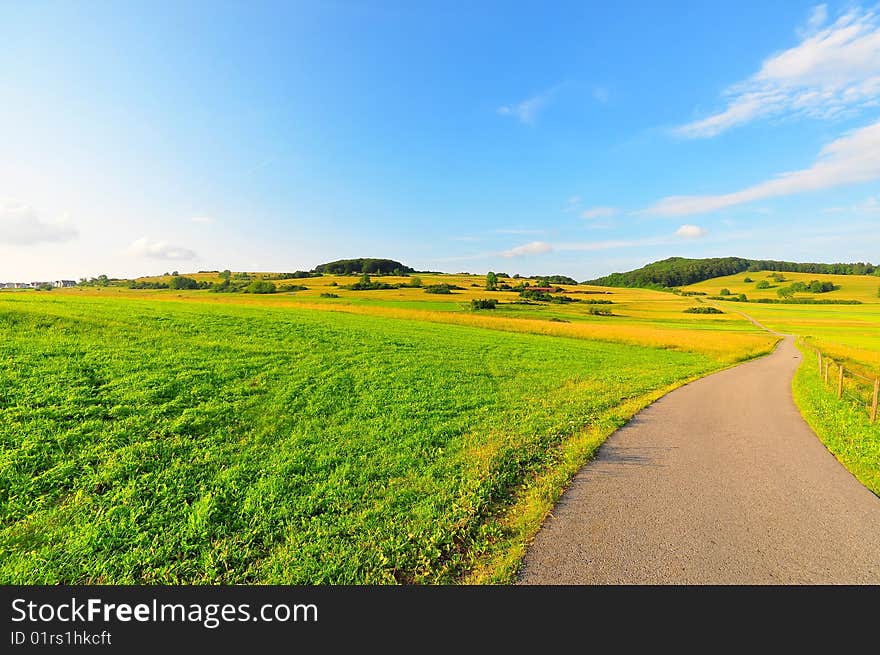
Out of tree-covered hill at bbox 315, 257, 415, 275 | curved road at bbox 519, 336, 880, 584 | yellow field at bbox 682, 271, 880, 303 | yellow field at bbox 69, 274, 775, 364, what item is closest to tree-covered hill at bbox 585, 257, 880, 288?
yellow field at bbox 682, 271, 880, 303

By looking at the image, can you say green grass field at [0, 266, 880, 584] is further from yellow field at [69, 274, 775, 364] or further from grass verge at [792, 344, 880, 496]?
yellow field at [69, 274, 775, 364]

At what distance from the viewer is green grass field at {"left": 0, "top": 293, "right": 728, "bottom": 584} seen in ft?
15.3

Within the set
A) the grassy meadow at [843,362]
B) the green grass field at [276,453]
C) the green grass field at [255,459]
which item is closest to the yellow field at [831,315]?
the grassy meadow at [843,362]

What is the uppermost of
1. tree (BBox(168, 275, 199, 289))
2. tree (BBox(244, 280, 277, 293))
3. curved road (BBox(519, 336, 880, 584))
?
tree (BBox(168, 275, 199, 289))

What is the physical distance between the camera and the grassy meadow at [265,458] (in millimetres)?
4660

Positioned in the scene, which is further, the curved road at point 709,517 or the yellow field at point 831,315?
the yellow field at point 831,315

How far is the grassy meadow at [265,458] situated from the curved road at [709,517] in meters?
0.55

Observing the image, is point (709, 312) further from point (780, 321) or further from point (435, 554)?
point (435, 554)

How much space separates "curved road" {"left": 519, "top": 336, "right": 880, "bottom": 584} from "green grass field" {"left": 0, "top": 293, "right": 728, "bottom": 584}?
0.92 m

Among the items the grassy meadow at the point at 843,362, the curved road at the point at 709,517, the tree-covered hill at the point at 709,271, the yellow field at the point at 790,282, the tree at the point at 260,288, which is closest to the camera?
the curved road at the point at 709,517

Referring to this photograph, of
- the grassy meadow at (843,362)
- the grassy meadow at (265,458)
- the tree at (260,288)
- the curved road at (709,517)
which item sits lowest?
the grassy meadow at (843,362)

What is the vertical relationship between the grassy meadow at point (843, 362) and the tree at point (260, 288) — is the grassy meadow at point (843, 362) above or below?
below

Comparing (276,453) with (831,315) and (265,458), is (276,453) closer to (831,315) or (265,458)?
(265,458)

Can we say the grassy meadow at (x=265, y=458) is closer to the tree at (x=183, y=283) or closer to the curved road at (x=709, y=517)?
the curved road at (x=709, y=517)
